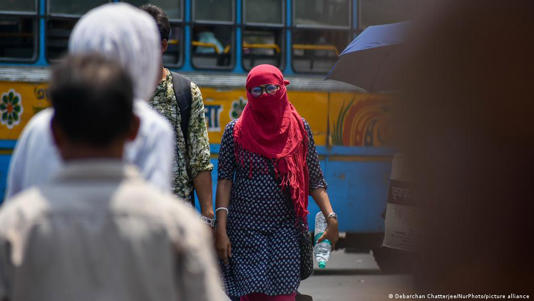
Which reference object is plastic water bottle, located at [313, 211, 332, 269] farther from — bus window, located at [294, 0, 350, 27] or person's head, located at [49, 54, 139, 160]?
bus window, located at [294, 0, 350, 27]

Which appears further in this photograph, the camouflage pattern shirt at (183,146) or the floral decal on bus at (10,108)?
the floral decal on bus at (10,108)

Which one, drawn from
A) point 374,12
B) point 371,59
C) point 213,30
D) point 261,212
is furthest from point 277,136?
point 374,12

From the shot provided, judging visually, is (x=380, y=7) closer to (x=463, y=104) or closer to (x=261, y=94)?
(x=261, y=94)

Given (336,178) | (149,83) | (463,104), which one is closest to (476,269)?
(463,104)

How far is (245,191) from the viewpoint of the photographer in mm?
3857

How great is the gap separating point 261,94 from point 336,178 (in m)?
4.91

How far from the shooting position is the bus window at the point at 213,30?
859cm

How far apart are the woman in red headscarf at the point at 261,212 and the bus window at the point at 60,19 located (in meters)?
4.90

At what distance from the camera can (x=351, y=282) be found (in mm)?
7562

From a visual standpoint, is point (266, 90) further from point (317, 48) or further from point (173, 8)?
point (317, 48)

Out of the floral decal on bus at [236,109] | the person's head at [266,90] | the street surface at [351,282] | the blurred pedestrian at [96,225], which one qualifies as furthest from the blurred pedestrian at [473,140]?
the floral decal on bus at [236,109]

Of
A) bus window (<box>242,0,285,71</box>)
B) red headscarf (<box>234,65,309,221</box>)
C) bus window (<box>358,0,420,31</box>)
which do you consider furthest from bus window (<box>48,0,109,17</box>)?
red headscarf (<box>234,65,309,221</box>)

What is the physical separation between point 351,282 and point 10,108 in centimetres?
365

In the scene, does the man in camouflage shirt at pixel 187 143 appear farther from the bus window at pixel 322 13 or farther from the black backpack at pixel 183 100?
the bus window at pixel 322 13
